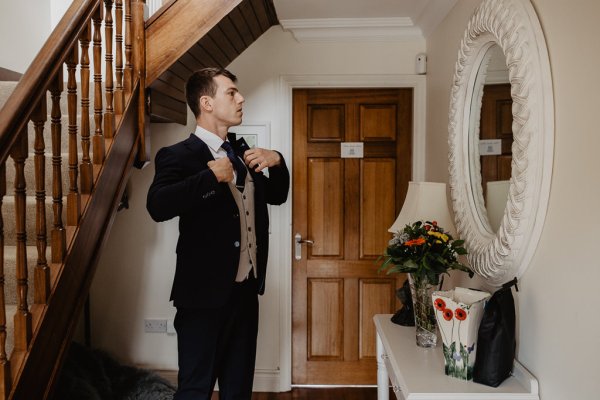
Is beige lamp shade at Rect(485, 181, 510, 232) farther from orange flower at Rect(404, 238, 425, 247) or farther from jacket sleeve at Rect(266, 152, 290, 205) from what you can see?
Result: jacket sleeve at Rect(266, 152, 290, 205)

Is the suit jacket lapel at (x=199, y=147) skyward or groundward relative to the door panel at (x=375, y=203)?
skyward

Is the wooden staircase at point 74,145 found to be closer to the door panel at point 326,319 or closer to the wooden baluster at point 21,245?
the wooden baluster at point 21,245

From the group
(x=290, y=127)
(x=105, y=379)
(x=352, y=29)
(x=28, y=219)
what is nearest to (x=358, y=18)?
(x=352, y=29)

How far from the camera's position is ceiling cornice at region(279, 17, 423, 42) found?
2.92 metres

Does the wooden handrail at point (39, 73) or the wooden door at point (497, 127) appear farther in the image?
the wooden door at point (497, 127)

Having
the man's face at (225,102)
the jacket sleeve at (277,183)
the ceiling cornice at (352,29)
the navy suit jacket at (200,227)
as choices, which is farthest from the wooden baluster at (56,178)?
the ceiling cornice at (352,29)

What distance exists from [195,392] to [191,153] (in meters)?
0.87

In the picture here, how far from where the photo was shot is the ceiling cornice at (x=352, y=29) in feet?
9.59

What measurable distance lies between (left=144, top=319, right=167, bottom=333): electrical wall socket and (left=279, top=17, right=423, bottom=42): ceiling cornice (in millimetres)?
2107

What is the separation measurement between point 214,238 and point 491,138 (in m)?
1.14

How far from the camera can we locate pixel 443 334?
1439 millimetres

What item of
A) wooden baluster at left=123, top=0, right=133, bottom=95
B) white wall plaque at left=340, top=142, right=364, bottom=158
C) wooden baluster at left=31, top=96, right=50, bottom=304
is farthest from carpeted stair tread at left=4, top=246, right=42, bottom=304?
white wall plaque at left=340, top=142, right=364, bottom=158

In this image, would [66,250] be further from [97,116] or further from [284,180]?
[284,180]

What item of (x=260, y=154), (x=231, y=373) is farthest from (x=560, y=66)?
(x=231, y=373)
